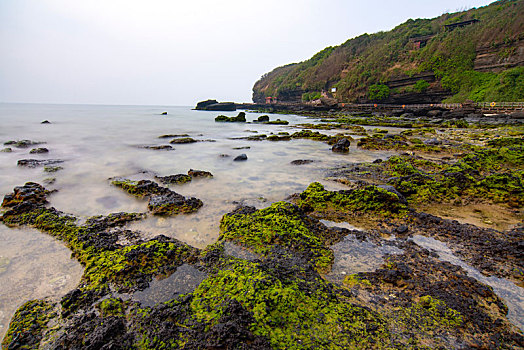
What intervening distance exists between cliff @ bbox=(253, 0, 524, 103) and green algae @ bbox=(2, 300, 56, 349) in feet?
170

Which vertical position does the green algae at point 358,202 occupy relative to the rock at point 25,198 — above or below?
below

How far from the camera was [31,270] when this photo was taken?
2.77m

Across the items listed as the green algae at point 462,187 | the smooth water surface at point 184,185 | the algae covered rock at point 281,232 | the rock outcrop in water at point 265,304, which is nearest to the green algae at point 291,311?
the rock outcrop in water at point 265,304

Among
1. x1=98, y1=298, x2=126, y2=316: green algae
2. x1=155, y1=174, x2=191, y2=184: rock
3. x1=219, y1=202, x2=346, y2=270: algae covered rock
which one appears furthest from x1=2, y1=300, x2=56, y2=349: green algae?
x1=155, y1=174, x2=191, y2=184: rock

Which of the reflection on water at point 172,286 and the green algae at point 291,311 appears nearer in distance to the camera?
the green algae at point 291,311

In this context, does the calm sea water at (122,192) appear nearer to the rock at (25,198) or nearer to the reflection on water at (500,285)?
the rock at (25,198)

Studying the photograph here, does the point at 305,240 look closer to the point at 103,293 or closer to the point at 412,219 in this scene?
the point at 412,219

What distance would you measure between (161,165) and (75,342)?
7.72 meters

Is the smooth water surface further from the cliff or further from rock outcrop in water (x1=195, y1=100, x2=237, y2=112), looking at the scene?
rock outcrop in water (x1=195, y1=100, x2=237, y2=112)

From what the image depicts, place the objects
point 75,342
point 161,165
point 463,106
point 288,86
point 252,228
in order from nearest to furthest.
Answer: point 75,342 → point 252,228 → point 161,165 → point 463,106 → point 288,86

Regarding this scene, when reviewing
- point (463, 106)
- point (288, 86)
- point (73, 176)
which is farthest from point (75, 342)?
point (288, 86)

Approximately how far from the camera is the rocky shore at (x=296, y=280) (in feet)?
6.02

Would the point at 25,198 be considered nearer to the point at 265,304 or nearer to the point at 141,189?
the point at 141,189

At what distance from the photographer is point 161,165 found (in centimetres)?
885
